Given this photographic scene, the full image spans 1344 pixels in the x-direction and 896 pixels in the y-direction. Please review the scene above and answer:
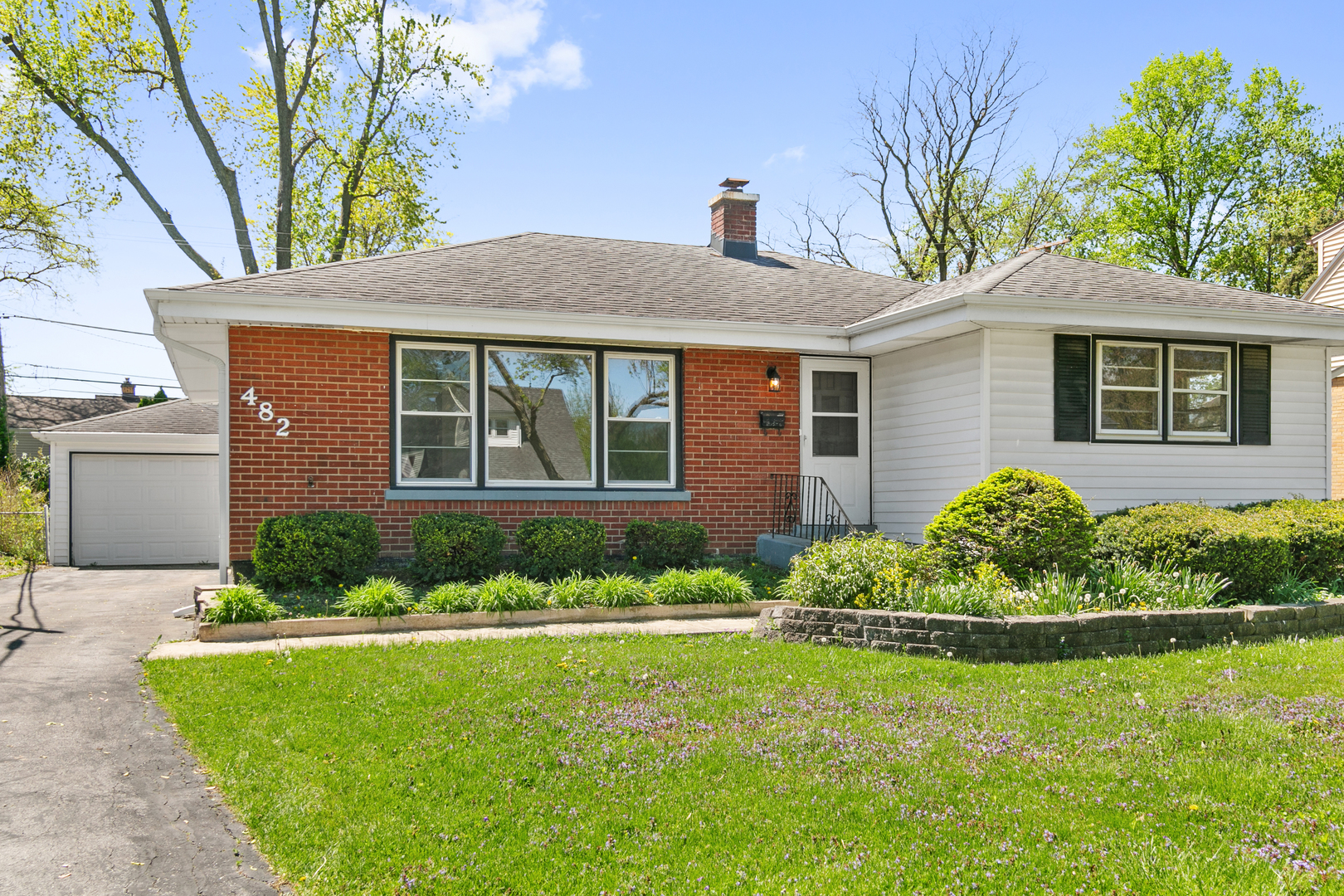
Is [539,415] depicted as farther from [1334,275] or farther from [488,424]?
[1334,275]

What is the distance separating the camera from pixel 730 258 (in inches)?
631

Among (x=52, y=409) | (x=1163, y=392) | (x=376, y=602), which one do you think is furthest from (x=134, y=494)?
(x=52, y=409)

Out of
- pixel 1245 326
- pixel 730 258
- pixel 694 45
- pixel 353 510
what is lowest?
pixel 353 510

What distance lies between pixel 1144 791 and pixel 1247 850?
64 cm

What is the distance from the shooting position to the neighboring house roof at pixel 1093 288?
37.6ft

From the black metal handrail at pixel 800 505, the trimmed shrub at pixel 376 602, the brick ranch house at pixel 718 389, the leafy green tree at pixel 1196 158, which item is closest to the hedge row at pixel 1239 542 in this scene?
the brick ranch house at pixel 718 389

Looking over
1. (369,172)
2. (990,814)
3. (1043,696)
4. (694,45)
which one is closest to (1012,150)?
(694,45)

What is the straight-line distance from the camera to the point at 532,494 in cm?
1183

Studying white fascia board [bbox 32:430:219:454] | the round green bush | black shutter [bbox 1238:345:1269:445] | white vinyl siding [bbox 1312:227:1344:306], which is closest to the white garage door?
white fascia board [bbox 32:430:219:454]

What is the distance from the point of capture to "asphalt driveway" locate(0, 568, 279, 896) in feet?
12.6

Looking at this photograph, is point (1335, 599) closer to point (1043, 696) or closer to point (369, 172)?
point (1043, 696)

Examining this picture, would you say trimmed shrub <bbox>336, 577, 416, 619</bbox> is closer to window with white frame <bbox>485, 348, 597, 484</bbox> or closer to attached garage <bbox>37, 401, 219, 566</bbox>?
window with white frame <bbox>485, 348, 597, 484</bbox>

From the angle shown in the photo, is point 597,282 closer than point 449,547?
No

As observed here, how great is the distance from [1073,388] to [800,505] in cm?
371
